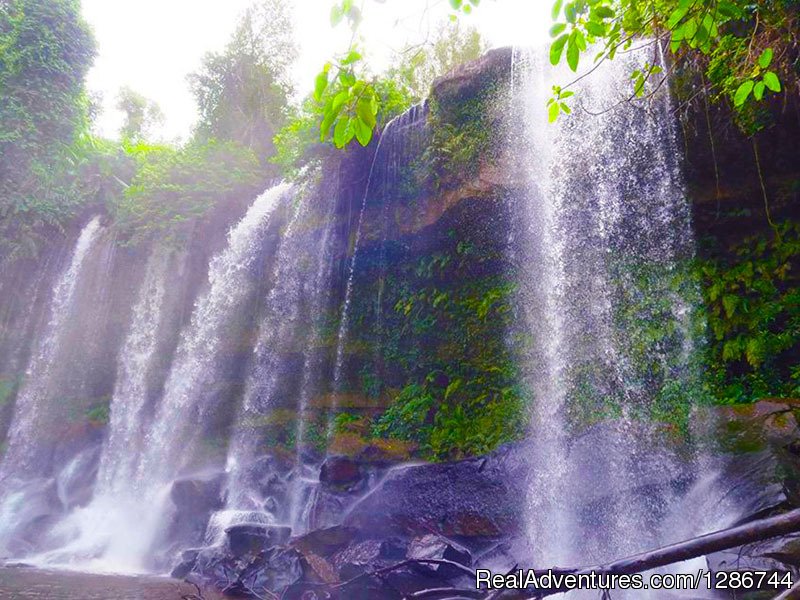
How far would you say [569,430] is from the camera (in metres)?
7.57

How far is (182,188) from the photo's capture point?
48.5 feet

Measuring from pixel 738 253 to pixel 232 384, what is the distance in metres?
10.1

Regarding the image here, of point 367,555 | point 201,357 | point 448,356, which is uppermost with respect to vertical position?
point 201,357

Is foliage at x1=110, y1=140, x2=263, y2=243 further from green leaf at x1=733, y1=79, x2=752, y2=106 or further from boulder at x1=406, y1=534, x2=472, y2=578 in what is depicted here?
green leaf at x1=733, y1=79, x2=752, y2=106

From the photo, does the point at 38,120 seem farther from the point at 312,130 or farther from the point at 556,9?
the point at 556,9

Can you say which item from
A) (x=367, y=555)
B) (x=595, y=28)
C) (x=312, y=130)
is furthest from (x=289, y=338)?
(x=595, y=28)

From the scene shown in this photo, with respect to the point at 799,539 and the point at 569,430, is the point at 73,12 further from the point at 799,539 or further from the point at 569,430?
the point at 799,539

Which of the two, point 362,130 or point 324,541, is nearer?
point 362,130

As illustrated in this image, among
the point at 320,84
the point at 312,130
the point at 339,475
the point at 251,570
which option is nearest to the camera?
the point at 320,84

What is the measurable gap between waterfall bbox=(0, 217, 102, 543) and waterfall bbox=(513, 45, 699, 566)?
39.6ft

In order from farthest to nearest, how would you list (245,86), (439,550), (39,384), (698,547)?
(245,86) → (39,384) → (439,550) → (698,547)

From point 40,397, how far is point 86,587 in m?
10.6

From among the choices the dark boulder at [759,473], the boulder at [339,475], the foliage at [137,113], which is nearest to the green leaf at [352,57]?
the dark boulder at [759,473]

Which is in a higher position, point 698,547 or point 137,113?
point 137,113
